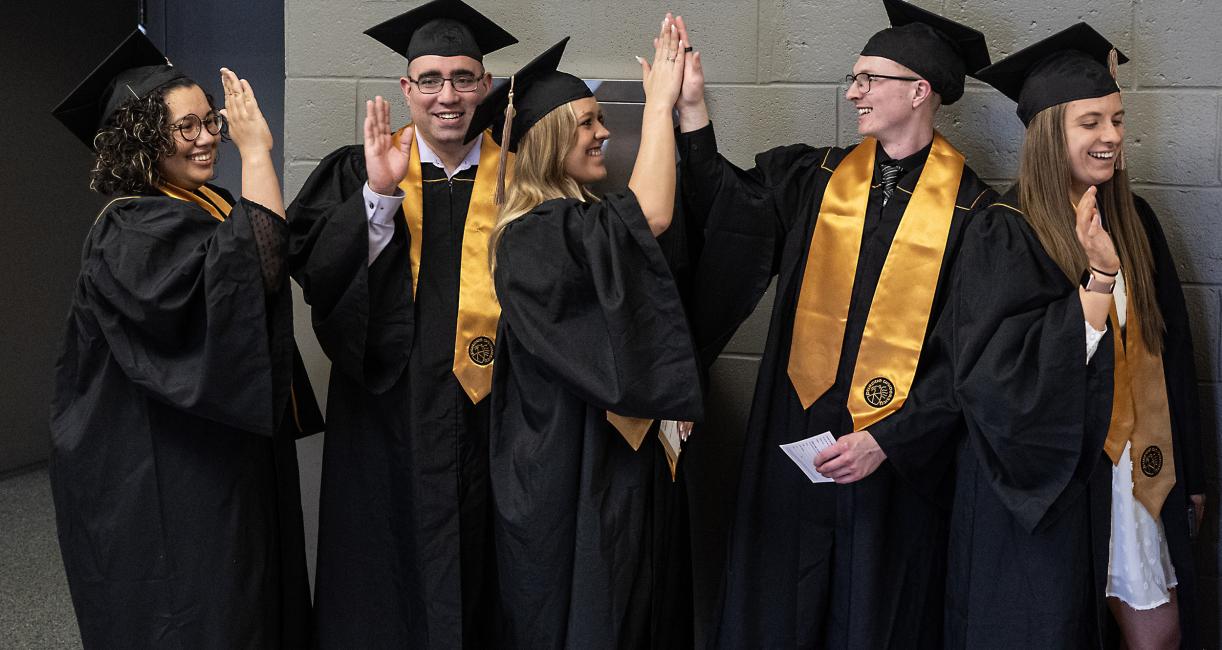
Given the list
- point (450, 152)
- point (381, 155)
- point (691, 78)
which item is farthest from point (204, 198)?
point (691, 78)

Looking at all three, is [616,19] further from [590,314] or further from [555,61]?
[590,314]

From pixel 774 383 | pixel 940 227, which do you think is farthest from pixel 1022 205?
pixel 774 383

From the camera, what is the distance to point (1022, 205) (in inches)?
92.8

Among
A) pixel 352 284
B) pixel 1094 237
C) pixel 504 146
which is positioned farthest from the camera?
pixel 352 284

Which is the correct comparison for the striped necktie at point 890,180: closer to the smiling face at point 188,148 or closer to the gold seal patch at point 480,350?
the gold seal patch at point 480,350

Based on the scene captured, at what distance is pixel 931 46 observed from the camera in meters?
2.50

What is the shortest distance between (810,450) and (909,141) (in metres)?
0.71

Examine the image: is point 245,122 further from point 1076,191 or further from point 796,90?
point 1076,191

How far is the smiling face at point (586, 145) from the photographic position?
2.46 metres

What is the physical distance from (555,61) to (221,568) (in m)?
1.34

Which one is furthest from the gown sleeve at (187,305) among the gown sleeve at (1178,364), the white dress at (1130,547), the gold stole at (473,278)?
the gown sleeve at (1178,364)

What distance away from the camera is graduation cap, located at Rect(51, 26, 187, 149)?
98.2 inches

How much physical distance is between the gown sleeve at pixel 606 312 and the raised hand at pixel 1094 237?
2.61ft

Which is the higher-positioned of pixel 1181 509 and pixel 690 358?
pixel 690 358
